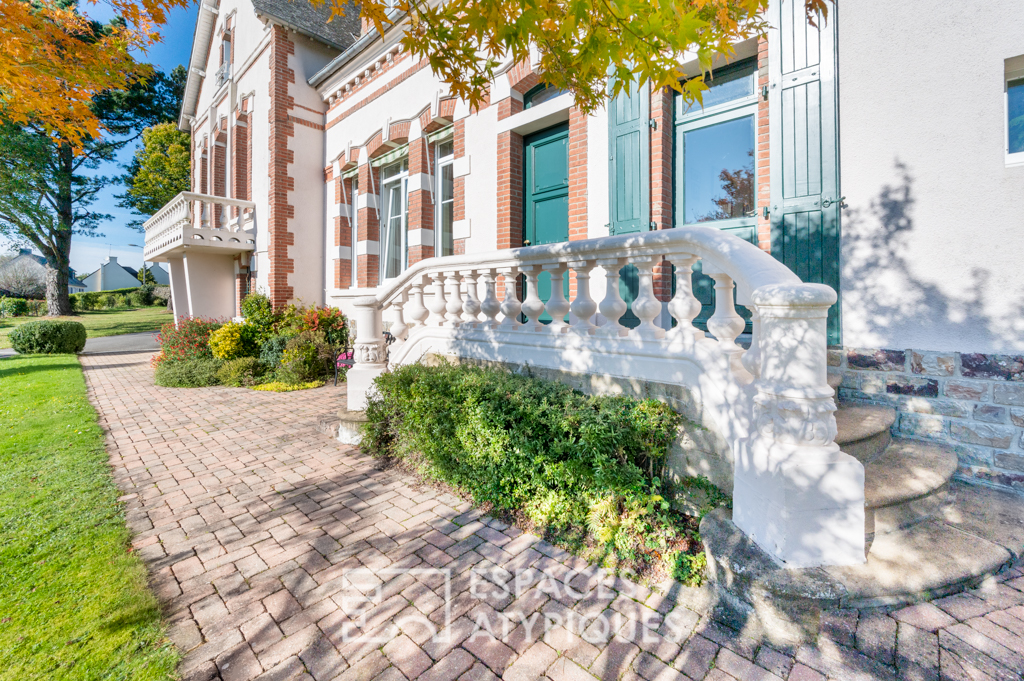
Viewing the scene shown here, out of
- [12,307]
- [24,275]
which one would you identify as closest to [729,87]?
[12,307]

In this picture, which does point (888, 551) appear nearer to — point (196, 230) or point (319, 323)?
point (319, 323)

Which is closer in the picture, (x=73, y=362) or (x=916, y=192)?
(x=916, y=192)

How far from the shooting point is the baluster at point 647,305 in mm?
3207

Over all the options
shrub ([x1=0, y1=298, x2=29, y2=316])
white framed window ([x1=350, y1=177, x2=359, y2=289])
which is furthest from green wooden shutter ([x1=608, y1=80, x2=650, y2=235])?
shrub ([x1=0, y1=298, x2=29, y2=316])

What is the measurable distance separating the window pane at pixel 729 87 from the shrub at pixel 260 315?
29.5ft

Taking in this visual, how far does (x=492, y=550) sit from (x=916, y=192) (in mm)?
4011

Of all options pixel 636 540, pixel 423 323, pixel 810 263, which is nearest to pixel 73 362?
pixel 423 323

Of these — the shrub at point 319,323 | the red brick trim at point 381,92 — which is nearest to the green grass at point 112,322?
the shrub at point 319,323

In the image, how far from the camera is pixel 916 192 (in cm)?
346

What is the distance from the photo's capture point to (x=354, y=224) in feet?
34.2

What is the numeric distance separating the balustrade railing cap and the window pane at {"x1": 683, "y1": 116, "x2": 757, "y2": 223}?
9.09 feet

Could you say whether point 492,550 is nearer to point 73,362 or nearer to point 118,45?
point 118,45

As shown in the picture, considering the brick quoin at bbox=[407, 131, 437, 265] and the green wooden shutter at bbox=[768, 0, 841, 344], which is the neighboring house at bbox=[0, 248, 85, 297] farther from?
the green wooden shutter at bbox=[768, 0, 841, 344]

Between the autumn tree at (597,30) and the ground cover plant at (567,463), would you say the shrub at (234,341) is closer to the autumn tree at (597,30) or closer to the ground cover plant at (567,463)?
the ground cover plant at (567,463)
